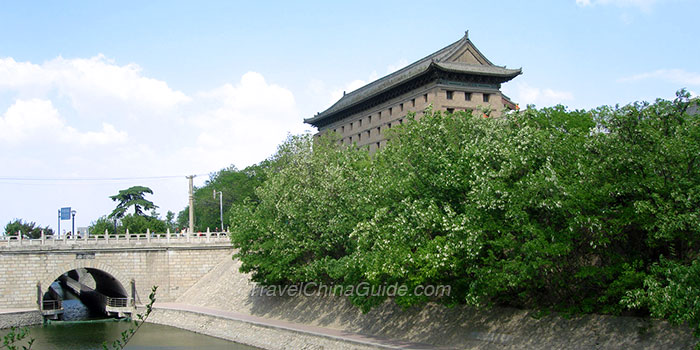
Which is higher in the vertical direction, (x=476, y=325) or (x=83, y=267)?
(x=83, y=267)

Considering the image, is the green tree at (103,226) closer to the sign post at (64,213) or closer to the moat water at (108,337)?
the sign post at (64,213)

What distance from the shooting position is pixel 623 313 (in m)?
20.7

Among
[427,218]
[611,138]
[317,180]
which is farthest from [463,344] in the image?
[317,180]

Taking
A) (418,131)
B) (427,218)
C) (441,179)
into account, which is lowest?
(427,218)

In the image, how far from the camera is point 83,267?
47250 millimetres

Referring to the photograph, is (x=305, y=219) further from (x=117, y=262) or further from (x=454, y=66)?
(x=454, y=66)

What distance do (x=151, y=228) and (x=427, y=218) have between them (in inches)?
2054

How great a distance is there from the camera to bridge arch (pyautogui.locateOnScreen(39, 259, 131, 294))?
148 ft

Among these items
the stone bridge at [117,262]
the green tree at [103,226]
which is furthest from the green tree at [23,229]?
the stone bridge at [117,262]

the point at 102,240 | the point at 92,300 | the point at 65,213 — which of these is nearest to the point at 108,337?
the point at 102,240

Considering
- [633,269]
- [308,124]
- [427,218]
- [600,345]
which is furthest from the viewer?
[308,124]

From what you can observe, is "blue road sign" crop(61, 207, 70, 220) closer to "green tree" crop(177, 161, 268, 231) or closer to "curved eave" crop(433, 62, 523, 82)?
"green tree" crop(177, 161, 268, 231)

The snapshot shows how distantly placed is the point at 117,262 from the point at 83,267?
2.41 metres

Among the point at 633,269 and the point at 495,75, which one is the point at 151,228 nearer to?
the point at 495,75
